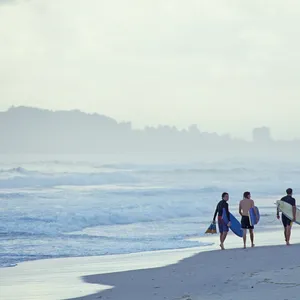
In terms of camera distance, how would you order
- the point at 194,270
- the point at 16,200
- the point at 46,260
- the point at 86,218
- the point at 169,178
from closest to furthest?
the point at 194,270
the point at 46,260
the point at 86,218
the point at 16,200
the point at 169,178

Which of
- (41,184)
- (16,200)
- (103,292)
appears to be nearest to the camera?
(103,292)

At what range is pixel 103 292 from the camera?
12281 mm

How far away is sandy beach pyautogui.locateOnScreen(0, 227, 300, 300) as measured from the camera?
1130 cm

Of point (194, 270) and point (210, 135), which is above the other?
point (210, 135)

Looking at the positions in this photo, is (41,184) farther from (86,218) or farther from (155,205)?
(86,218)

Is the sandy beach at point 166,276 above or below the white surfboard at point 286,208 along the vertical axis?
below

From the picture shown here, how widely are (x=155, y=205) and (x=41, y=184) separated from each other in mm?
25190

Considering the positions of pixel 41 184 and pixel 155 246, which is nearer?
pixel 155 246

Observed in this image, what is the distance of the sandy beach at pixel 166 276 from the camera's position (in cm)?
1130

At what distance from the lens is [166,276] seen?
1355 centimetres

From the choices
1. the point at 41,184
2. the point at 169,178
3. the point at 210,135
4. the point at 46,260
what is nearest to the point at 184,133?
the point at 210,135

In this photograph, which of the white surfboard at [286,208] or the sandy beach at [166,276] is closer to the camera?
the sandy beach at [166,276]

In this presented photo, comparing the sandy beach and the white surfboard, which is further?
the white surfboard

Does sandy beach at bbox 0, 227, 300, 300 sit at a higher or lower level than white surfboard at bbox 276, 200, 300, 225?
lower
